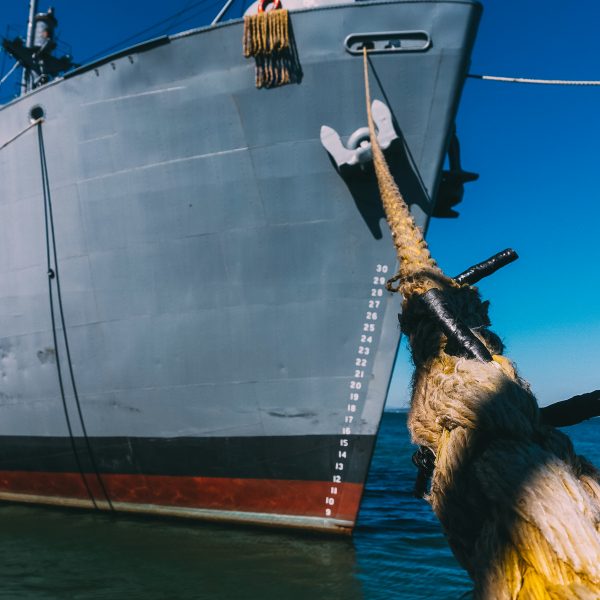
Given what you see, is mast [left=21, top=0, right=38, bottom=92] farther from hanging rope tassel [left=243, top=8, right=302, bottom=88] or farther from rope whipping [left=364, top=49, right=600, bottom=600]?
rope whipping [left=364, top=49, right=600, bottom=600]

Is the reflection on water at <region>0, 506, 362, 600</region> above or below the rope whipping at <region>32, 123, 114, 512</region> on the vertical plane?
below

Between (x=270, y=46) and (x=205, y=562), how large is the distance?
5.48 m

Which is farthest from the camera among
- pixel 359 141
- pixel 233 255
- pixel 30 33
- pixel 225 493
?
pixel 30 33

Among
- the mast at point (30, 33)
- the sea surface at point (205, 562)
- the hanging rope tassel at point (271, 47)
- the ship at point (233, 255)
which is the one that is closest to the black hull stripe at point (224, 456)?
the ship at point (233, 255)

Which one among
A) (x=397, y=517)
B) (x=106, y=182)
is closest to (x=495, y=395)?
(x=106, y=182)

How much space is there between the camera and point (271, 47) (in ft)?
20.2

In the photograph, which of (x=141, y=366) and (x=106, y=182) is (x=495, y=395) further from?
(x=106, y=182)

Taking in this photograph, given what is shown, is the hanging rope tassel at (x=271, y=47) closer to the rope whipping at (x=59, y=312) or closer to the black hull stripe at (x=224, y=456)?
the rope whipping at (x=59, y=312)

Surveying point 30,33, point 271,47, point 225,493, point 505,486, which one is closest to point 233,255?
point 271,47

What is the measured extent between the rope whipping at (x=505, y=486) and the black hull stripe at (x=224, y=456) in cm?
421

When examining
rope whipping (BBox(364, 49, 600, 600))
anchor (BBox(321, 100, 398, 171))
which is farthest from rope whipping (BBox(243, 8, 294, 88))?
rope whipping (BBox(364, 49, 600, 600))

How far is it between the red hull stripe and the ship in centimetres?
2

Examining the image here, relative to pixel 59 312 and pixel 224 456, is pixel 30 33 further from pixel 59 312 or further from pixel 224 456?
pixel 224 456

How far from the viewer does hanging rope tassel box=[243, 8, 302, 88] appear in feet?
20.1
